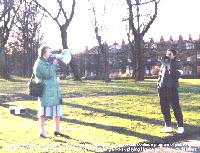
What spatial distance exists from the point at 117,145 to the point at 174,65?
2630mm

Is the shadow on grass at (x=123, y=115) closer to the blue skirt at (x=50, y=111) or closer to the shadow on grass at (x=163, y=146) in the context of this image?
the shadow on grass at (x=163, y=146)

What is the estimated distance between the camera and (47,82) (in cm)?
1181

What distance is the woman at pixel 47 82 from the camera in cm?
1172

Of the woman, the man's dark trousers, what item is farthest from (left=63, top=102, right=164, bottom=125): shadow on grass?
the woman

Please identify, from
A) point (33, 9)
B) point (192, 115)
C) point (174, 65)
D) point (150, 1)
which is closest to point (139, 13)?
point (150, 1)

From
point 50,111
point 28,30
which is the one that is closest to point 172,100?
point 50,111

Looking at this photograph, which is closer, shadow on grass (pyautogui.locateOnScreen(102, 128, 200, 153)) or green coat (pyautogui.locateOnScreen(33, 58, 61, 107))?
shadow on grass (pyautogui.locateOnScreen(102, 128, 200, 153))

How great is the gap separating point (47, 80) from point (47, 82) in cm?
5

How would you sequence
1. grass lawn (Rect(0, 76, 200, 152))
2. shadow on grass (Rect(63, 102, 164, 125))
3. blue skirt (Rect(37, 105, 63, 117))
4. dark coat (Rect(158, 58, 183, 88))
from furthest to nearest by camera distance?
shadow on grass (Rect(63, 102, 164, 125)), dark coat (Rect(158, 58, 183, 88)), blue skirt (Rect(37, 105, 63, 117)), grass lawn (Rect(0, 76, 200, 152))

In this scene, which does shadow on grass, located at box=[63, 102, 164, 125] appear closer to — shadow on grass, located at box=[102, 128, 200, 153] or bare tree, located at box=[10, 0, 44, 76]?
shadow on grass, located at box=[102, 128, 200, 153]

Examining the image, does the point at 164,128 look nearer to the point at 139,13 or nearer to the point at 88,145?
the point at 88,145

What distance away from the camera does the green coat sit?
1171 cm

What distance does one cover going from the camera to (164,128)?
1273 cm

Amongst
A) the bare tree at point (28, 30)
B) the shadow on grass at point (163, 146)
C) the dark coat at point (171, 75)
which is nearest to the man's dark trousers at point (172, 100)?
the dark coat at point (171, 75)
